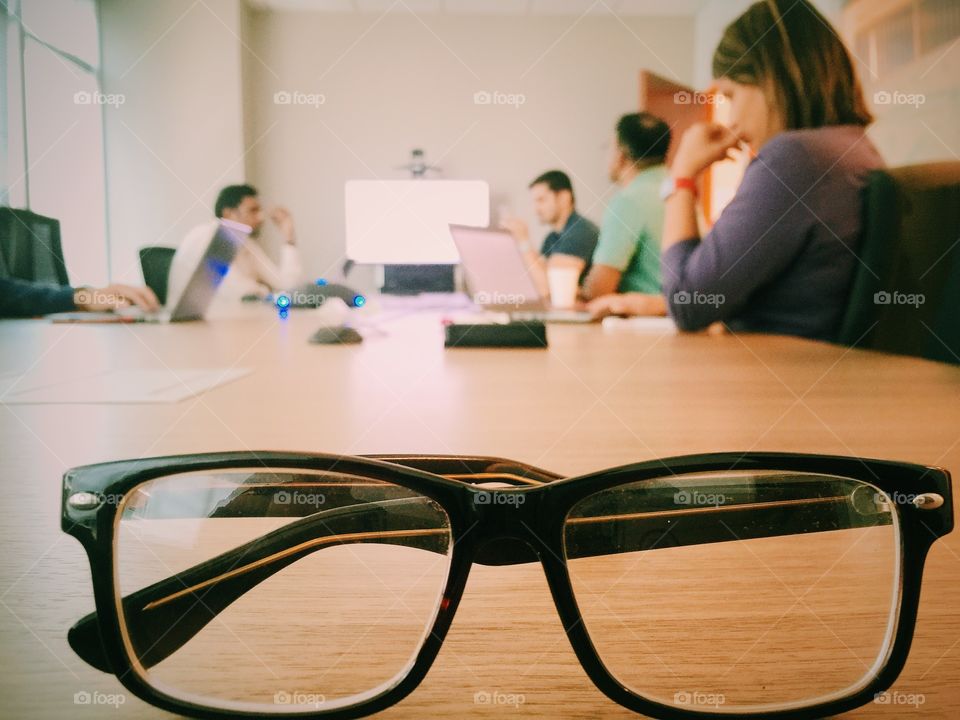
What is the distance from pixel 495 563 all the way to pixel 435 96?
13.7 ft

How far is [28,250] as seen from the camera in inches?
89.3

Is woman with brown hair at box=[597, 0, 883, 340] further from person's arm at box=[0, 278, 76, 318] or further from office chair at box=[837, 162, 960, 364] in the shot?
person's arm at box=[0, 278, 76, 318]

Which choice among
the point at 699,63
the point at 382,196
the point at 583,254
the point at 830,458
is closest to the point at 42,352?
the point at 830,458

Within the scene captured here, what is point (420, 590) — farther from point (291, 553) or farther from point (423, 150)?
point (423, 150)

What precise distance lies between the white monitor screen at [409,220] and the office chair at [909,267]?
926mm

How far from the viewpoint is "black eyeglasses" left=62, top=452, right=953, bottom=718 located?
18 centimetres

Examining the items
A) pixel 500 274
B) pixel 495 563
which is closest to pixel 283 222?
pixel 500 274

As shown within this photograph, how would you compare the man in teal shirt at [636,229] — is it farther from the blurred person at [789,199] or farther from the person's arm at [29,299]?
the person's arm at [29,299]

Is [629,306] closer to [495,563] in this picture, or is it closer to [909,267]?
[909,267]

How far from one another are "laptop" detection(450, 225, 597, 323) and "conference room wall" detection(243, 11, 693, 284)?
2.43 metres

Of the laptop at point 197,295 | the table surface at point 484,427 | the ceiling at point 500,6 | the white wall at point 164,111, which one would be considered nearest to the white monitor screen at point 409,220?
the laptop at point 197,295

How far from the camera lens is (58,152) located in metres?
3.56

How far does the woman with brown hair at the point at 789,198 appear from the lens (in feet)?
3.27

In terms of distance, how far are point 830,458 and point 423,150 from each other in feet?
13.7
